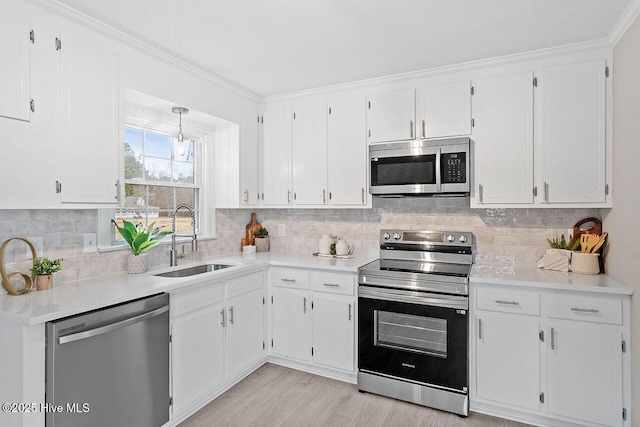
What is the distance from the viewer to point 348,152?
324 centimetres

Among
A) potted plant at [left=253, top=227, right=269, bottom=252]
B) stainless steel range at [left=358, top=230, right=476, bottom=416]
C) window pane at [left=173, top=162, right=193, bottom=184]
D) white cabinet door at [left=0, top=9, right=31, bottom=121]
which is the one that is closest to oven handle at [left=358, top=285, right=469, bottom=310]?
stainless steel range at [left=358, top=230, right=476, bottom=416]

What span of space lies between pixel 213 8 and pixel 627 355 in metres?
3.08

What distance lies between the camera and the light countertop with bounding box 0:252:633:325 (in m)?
1.70

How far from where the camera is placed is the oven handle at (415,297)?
95.9 inches

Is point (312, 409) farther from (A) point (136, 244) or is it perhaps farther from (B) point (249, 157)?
(B) point (249, 157)

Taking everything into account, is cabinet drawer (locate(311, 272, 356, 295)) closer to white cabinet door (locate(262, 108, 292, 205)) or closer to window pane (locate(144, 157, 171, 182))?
white cabinet door (locate(262, 108, 292, 205))

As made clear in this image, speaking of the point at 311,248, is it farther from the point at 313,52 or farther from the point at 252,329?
the point at 313,52

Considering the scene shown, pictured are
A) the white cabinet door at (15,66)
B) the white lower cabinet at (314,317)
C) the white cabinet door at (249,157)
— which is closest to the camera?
the white cabinet door at (15,66)

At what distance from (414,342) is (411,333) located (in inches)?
2.5

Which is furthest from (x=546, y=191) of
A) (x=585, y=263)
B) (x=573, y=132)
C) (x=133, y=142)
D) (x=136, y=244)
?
(x=133, y=142)

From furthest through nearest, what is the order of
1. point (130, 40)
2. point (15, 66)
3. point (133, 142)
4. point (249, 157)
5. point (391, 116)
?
point (249, 157), point (391, 116), point (133, 142), point (130, 40), point (15, 66)

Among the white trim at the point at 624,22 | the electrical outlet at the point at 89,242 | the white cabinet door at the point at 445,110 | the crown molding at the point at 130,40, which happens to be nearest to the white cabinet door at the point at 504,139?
the white cabinet door at the point at 445,110

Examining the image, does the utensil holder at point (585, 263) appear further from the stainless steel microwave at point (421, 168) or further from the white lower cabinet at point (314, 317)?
the white lower cabinet at point (314, 317)

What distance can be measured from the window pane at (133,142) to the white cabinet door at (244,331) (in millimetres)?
1383
